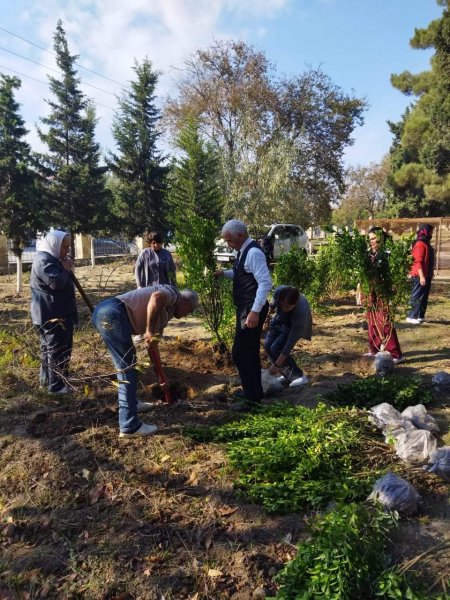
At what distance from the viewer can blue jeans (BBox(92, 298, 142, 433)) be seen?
356 centimetres

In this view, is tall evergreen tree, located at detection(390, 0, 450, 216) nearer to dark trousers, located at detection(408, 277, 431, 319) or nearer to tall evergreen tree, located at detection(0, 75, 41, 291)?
dark trousers, located at detection(408, 277, 431, 319)

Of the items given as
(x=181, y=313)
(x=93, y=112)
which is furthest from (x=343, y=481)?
(x=93, y=112)

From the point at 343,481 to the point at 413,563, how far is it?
84 centimetres

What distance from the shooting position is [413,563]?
2.10 metres

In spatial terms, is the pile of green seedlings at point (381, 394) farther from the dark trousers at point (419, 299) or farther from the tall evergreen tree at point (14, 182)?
the tall evergreen tree at point (14, 182)

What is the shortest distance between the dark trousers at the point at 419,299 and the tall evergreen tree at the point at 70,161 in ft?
42.2

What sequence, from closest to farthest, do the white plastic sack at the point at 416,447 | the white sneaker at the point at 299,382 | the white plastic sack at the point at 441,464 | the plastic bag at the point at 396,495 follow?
the plastic bag at the point at 396,495 < the white plastic sack at the point at 441,464 < the white plastic sack at the point at 416,447 < the white sneaker at the point at 299,382

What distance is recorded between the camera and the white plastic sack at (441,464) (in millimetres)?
3027

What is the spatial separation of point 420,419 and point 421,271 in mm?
4698

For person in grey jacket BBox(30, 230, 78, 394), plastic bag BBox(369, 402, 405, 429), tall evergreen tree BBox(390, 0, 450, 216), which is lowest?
plastic bag BBox(369, 402, 405, 429)

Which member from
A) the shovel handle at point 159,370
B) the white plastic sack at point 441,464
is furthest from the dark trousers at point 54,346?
the white plastic sack at point 441,464

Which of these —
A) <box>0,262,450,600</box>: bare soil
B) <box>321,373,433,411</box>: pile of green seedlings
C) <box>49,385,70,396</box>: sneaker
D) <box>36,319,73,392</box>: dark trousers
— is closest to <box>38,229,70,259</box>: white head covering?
<box>36,319,73,392</box>: dark trousers

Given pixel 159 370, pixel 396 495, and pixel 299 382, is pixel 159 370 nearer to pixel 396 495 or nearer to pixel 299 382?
pixel 299 382

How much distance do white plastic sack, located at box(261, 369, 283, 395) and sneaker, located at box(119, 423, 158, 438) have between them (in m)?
1.35
